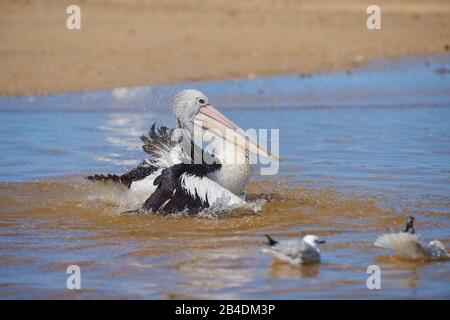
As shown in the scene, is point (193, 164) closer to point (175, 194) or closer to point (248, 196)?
point (175, 194)

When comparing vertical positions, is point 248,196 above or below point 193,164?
below

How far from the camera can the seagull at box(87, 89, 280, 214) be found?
5.81 metres

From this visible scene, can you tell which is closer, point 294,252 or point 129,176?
point 294,252

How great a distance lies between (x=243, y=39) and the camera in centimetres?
1498

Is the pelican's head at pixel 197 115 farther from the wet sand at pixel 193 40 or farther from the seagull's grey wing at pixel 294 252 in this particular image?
the wet sand at pixel 193 40

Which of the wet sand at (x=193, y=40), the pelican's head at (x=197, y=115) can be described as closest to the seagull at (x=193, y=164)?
the pelican's head at (x=197, y=115)

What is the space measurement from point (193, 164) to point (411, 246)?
76.0 inches

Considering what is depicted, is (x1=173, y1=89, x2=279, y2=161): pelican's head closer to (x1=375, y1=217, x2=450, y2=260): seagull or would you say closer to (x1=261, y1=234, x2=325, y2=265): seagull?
(x1=261, y1=234, x2=325, y2=265): seagull

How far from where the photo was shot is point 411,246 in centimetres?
457

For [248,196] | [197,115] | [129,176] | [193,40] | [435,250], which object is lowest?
[435,250]

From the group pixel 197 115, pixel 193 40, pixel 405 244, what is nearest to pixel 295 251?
pixel 405 244

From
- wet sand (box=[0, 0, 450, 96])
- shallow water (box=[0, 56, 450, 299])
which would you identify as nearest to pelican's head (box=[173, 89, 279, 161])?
shallow water (box=[0, 56, 450, 299])

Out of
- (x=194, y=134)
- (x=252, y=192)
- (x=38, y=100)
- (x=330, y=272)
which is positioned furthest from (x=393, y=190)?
(x=38, y=100)

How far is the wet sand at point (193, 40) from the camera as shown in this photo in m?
12.8
